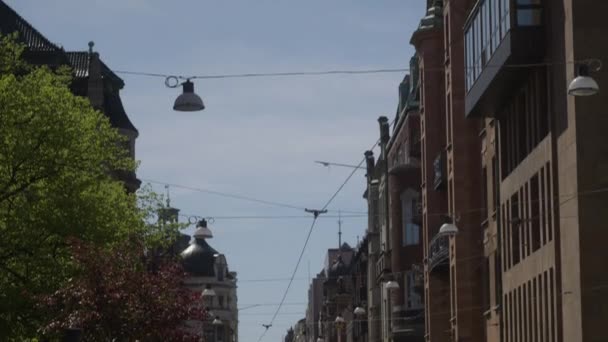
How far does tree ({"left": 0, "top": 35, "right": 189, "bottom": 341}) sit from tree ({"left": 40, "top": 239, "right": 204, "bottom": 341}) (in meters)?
2.90

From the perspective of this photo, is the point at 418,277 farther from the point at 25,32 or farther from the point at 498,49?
the point at 498,49

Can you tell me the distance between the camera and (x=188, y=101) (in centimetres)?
4038

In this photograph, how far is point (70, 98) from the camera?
5591cm

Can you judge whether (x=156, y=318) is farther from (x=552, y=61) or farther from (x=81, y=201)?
(x=552, y=61)

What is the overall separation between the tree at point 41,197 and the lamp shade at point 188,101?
37.9 ft

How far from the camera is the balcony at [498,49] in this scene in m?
49.1

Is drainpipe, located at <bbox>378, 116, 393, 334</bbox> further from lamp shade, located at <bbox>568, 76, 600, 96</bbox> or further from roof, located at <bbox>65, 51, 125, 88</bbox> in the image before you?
lamp shade, located at <bbox>568, 76, 600, 96</bbox>

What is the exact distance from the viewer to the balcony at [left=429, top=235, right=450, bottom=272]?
69562 mm

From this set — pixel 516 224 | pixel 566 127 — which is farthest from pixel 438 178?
pixel 566 127

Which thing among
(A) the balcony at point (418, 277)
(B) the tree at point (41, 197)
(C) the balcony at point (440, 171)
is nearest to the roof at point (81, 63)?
(A) the balcony at point (418, 277)

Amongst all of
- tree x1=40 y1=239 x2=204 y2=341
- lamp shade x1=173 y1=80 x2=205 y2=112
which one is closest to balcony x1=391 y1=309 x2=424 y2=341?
tree x1=40 y1=239 x2=204 y2=341

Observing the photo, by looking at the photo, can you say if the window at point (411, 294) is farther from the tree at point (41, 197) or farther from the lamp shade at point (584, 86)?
the lamp shade at point (584, 86)

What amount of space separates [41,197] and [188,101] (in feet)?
48.3

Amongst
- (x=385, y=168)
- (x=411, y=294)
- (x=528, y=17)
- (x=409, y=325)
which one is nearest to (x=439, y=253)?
(x=409, y=325)
